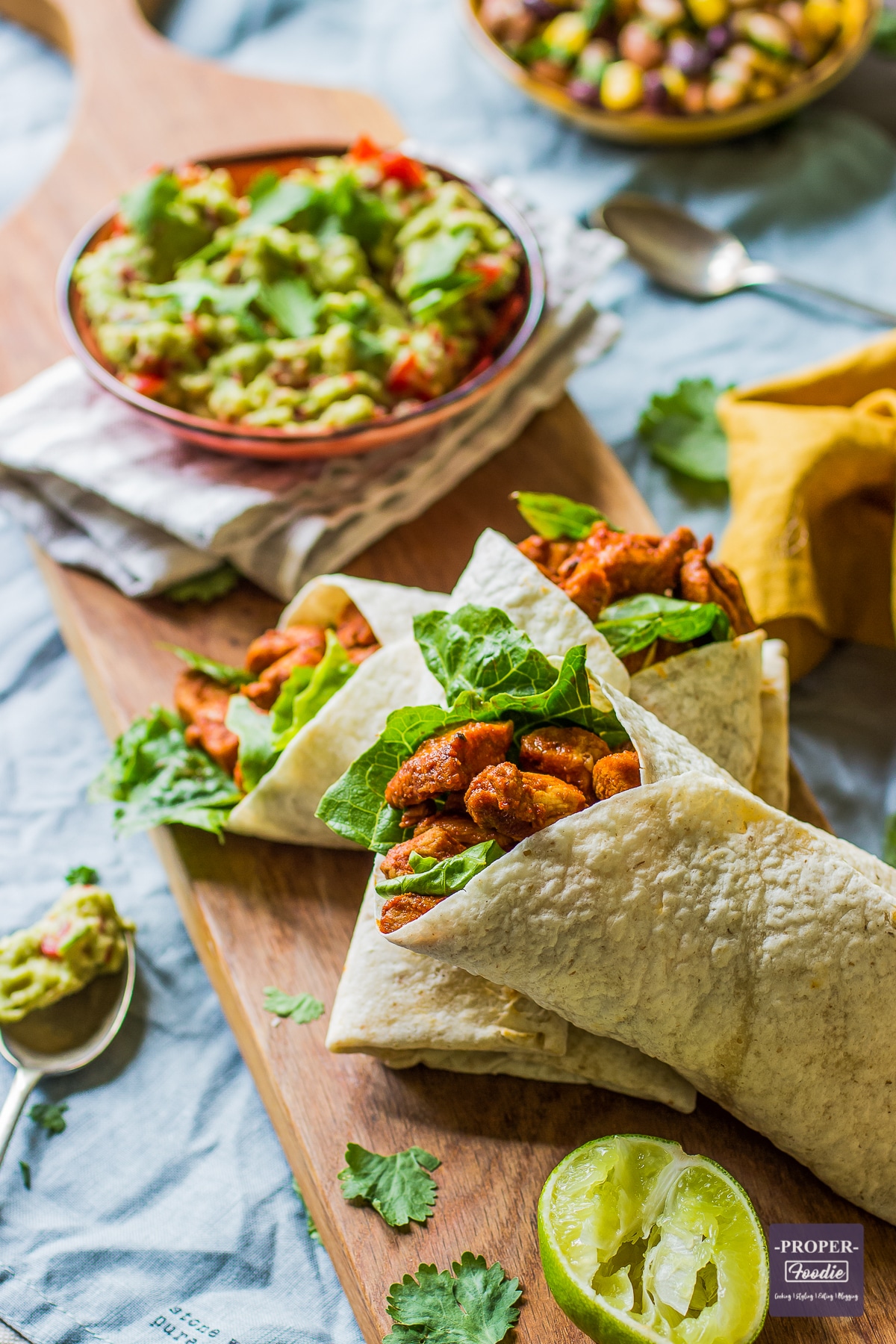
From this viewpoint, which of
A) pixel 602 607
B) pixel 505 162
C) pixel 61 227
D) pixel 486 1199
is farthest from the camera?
pixel 505 162

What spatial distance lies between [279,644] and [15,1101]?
126 centimetres

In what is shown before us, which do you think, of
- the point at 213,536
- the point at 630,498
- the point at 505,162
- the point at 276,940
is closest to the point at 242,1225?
the point at 276,940

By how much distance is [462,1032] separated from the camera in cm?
240

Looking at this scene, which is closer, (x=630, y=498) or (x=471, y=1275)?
(x=471, y=1275)

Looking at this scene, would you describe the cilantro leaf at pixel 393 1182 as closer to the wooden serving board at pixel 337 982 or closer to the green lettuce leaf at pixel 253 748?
the wooden serving board at pixel 337 982

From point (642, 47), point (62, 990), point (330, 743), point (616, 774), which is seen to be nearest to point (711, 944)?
point (616, 774)

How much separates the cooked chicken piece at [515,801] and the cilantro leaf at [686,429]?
78.8 inches

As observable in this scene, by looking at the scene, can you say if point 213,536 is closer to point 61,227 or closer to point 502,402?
point 502,402

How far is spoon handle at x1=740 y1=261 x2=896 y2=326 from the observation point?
3.98 metres

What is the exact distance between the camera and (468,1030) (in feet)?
7.88

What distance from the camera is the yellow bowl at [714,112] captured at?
4.62 m

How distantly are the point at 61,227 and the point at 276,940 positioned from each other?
2.94 meters

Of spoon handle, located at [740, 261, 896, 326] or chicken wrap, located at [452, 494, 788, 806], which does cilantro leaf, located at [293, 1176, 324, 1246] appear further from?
spoon handle, located at [740, 261, 896, 326]

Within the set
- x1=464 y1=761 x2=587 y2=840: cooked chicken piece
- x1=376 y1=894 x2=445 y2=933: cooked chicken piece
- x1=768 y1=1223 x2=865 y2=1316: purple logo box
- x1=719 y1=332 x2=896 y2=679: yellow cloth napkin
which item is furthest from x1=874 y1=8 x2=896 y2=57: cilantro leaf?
x1=768 y1=1223 x2=865 y2=1316: purple logo box
